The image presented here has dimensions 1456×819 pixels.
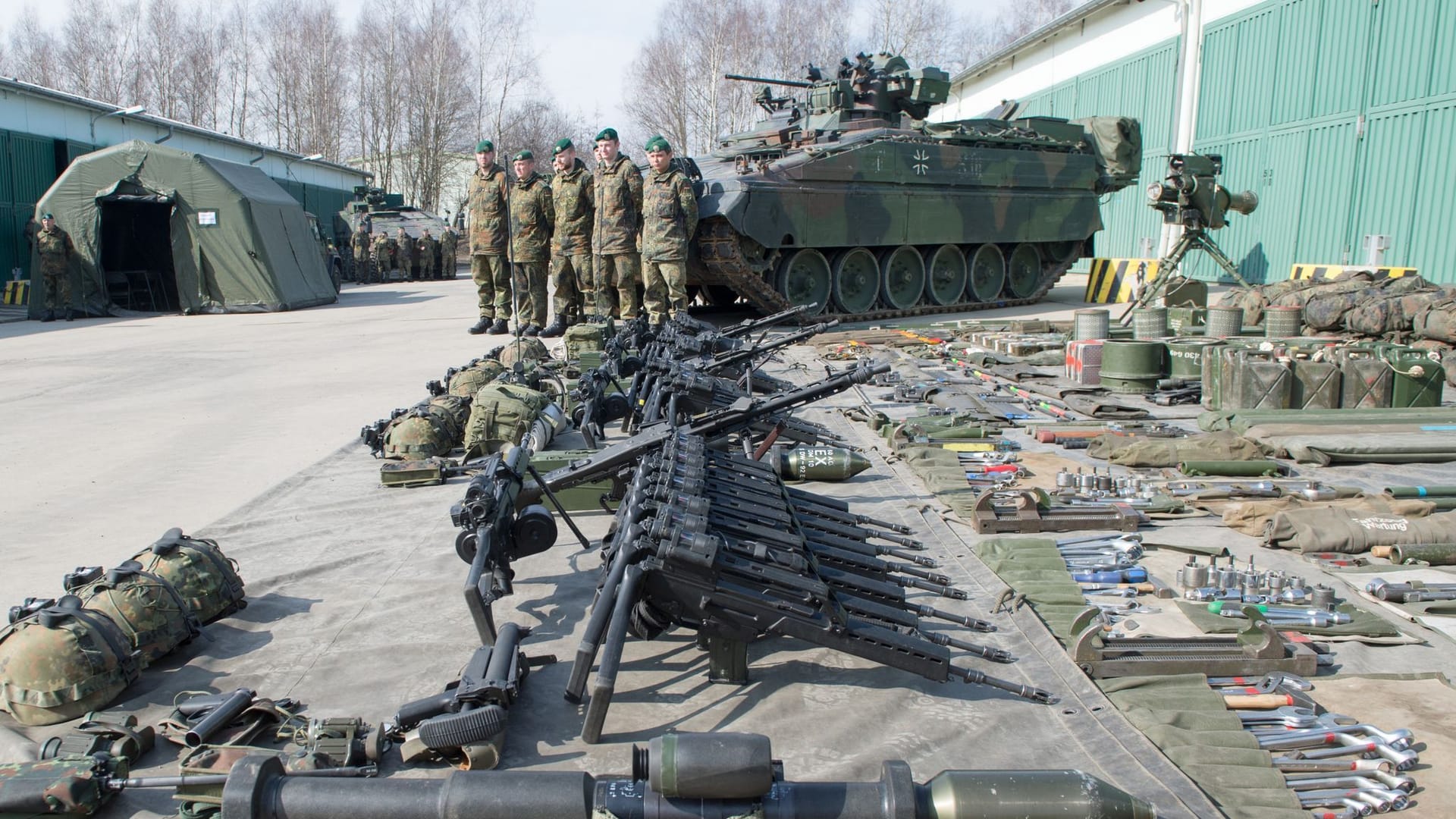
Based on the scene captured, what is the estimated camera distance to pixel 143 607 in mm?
3471

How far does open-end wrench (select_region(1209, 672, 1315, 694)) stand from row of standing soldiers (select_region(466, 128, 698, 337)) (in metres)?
9.23

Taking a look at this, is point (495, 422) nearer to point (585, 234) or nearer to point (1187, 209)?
point (585, 234)

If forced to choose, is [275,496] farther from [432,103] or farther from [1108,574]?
[432,103]

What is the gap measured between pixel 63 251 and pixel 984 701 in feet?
59.8

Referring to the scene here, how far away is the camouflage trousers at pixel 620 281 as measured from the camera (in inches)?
506

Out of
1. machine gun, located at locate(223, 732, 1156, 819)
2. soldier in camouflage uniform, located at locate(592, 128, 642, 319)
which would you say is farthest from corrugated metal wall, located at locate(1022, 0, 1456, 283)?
machine gun, located at locate(223, 732, 1156, 819)

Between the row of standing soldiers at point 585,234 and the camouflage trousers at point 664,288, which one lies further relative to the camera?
the camouflage trousers at point 664,288

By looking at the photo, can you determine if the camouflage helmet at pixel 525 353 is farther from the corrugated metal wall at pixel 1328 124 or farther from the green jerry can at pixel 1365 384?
the corrugated metal wall at pixel 1328 124

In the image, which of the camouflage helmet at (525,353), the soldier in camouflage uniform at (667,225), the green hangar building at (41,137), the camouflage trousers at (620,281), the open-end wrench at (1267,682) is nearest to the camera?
the open-end wrench at (1267,682)

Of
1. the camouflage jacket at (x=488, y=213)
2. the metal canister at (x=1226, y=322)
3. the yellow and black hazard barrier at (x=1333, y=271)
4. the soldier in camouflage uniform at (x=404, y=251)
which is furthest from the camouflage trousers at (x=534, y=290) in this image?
the soldier in camouflage uniform at (x=404, y=251)

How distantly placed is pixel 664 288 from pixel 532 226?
75.2 inches

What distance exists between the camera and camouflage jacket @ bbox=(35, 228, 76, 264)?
55.3 ft

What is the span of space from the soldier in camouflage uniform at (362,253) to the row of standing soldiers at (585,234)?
52.6 ft

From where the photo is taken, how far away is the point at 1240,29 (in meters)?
19.5
